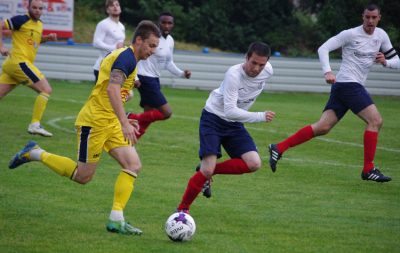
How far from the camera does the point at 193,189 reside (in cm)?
843

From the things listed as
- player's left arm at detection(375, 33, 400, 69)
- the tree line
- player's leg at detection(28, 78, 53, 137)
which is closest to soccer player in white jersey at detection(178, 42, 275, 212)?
player's left arm at detection(375, 33, 400, 69)

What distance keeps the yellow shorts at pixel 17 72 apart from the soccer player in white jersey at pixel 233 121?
5.69 m

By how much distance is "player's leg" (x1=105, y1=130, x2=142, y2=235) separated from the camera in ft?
25.6

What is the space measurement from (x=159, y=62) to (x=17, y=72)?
2314 mm

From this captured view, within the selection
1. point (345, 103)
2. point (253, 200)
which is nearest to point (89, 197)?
point (253, 200)

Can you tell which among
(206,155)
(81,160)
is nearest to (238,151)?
(206,155)

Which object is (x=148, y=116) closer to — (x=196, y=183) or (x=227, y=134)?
(x=227, y=134)

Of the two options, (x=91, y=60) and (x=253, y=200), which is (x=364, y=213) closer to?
(x=253, y=200)

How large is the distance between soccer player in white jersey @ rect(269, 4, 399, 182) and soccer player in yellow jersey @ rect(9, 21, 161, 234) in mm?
3582

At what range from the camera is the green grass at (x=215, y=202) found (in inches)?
300

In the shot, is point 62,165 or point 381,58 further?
point 381,58

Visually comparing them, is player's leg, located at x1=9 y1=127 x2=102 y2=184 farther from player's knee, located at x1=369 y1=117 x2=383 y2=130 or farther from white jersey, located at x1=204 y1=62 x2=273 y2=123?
A: player's knee, located at x1=369 y1=117 x2=383 y2=130

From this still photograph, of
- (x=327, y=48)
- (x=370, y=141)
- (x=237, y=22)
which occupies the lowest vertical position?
(x=237, y=22)

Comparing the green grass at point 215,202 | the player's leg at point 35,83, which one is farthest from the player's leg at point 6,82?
the green grass at point 215,202
